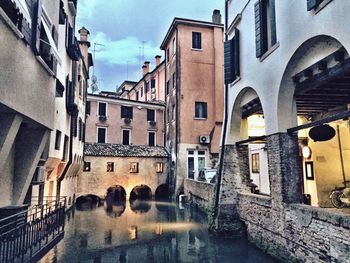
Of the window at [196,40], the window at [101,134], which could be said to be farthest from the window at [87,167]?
the window at [196,40]

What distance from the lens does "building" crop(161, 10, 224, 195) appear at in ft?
86.7

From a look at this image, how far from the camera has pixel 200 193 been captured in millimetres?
20578

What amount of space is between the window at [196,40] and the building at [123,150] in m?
7.75

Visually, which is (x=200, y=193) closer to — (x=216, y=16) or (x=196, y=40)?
(x=196, y=40)

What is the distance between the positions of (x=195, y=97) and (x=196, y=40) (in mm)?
5653

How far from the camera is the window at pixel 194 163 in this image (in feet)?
86.5

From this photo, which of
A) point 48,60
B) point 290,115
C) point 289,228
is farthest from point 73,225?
point 290,115

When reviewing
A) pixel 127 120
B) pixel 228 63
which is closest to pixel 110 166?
pixel 127 120

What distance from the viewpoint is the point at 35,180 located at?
990cm

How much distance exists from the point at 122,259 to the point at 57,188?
799 centimetres

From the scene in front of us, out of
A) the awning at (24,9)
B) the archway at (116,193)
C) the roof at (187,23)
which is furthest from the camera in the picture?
the archway at (116,193)

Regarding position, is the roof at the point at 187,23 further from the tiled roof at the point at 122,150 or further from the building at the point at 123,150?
the tiled roof at the point at 122,150

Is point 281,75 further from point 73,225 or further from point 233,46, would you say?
point 73,225

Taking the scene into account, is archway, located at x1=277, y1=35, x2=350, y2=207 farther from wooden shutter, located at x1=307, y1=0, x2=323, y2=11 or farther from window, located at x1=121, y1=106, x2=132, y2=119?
window, located at x1=121, y1=106, x2=132, y2=119
